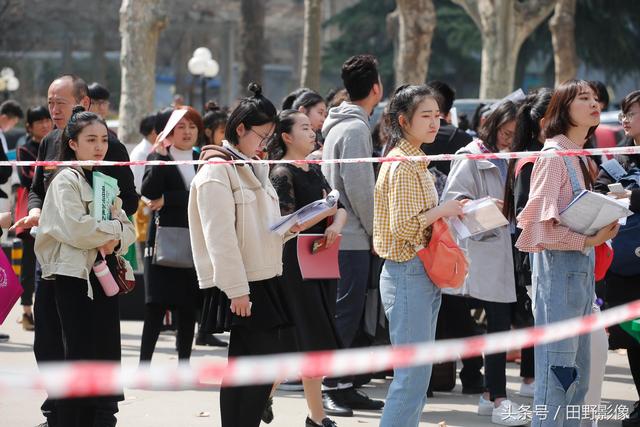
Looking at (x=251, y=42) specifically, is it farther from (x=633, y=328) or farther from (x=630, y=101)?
(x=633, y=328)

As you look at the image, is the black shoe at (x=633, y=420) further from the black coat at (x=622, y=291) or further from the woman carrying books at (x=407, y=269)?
the woman carrying books at (x=407, y=269)

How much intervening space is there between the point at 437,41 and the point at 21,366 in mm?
32368

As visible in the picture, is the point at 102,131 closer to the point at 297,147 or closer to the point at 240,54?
the point at 297,147

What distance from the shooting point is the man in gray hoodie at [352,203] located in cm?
691

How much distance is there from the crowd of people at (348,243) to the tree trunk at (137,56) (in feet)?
31.3

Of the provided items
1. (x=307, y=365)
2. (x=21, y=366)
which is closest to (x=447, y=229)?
(x=307, y=365)

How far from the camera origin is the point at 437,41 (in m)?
39.1

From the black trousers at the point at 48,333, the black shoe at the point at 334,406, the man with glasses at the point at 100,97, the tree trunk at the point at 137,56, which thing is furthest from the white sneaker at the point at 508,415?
the tree trunk at the point at 137,56

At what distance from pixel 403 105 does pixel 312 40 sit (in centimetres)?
2010

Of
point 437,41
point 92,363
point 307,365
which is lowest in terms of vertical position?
point 92,363

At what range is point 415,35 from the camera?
1988 centimetres

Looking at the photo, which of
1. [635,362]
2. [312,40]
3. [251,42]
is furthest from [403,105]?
[251,42]

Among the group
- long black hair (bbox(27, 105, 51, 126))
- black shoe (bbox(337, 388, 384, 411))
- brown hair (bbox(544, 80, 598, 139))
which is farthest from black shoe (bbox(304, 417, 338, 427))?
long black hair (bbox(27, 105, 51, 126))

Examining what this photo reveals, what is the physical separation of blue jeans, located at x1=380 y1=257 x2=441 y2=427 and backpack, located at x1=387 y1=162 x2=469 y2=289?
6cm
